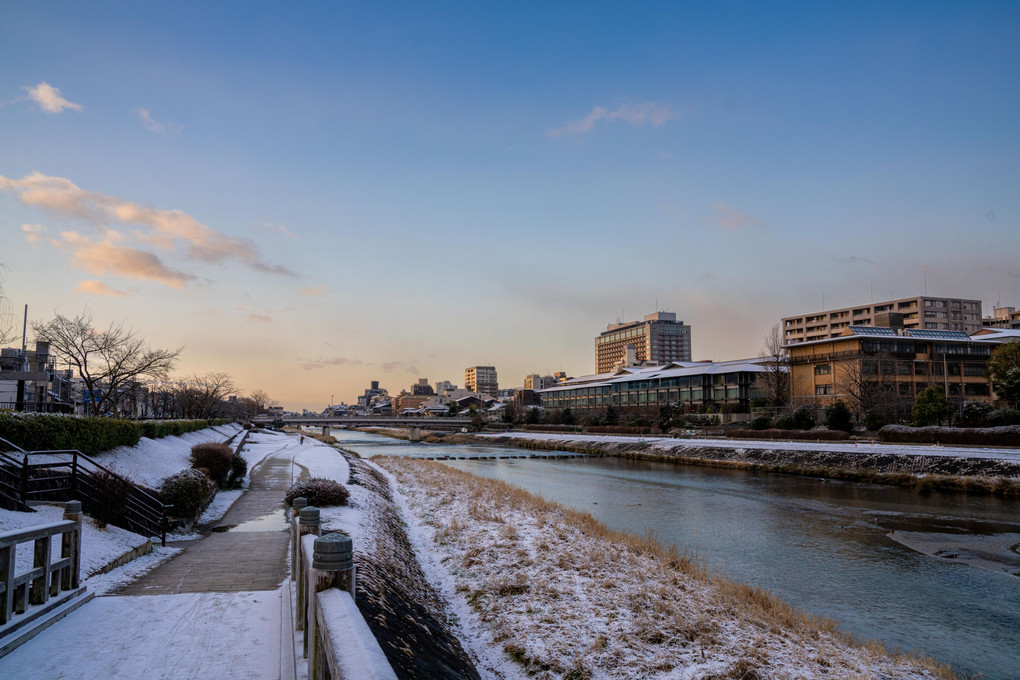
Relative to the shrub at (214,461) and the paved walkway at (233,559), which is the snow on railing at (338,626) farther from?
the shrub at (214,461)

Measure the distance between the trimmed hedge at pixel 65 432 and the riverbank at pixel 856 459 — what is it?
117 ft

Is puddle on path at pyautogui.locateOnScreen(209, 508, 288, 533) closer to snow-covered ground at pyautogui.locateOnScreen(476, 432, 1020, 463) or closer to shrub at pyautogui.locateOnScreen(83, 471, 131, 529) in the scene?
shrub at pyautogui.locateOnScreen(83, 471, 131, 529)

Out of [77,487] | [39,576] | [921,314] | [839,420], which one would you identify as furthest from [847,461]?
[921,314]

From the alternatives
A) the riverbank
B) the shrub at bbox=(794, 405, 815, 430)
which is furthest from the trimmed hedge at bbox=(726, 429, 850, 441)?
the riverbank

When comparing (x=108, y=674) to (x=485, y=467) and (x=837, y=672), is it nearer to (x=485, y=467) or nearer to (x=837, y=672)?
(x=837, y=672)

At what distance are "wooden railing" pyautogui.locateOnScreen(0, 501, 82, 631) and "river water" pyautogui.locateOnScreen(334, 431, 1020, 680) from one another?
1248 centimetres

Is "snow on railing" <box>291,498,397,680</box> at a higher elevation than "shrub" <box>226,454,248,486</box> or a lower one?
higher

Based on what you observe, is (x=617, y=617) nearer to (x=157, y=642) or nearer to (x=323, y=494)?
(x=157, y=642)

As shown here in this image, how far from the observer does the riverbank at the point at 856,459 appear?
29531mm

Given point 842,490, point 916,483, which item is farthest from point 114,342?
point 916,483

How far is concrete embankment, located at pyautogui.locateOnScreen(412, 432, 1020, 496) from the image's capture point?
29.4 metres

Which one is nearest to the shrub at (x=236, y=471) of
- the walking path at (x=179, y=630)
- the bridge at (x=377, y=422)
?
the walking path at (x=179, y=630)

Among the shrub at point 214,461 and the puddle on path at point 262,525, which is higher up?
the shrub at point 214,461

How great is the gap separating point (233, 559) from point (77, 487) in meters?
3.87
